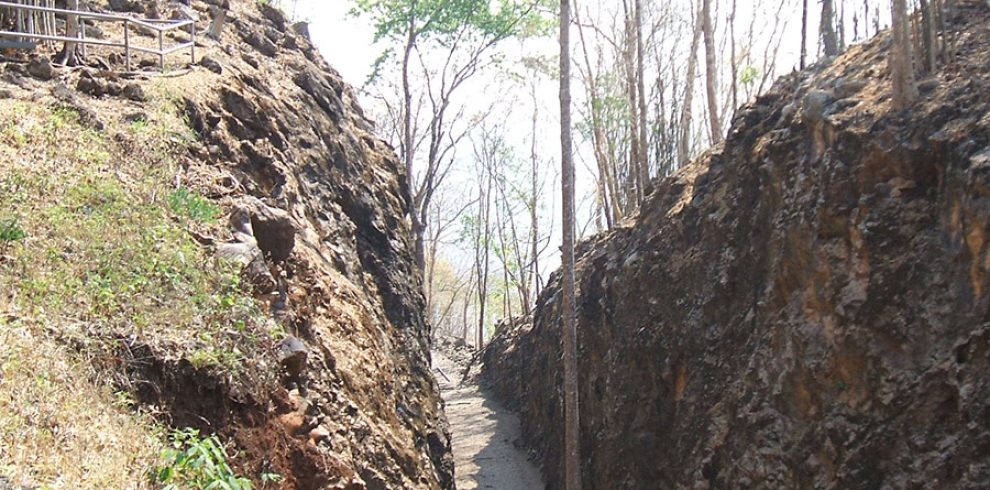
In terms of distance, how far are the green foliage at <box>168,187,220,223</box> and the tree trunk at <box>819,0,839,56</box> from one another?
11.3 meters

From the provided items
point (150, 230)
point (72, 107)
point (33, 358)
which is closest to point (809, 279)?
point (150, 230)

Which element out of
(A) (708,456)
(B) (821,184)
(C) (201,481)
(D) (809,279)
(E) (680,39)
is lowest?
(A) (708,456)

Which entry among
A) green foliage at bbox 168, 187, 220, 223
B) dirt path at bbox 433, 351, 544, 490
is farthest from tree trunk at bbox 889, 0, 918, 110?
dirt path at bbox 433, 351, 544, 490

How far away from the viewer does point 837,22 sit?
15.2 m

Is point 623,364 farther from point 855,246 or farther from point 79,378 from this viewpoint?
point 79,378

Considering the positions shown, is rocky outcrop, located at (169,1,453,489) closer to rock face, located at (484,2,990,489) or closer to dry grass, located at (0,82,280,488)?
dry grass, located at (0,82,280,488)

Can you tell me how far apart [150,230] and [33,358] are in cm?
233

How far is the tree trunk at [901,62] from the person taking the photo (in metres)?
8.55

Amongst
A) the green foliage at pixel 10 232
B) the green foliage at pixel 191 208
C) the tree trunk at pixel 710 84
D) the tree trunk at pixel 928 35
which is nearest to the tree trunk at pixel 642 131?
the tree trunk at pixel 710 84

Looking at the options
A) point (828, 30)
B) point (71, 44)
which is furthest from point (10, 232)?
point (828, 30)

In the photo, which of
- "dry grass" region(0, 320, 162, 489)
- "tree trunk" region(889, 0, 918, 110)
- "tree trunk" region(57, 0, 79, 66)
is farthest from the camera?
"tree trunk" region(57, 0, 79, 66)

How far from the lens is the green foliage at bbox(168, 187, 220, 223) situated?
761 centimetres

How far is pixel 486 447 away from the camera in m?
21.4

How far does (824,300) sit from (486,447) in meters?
14.1
